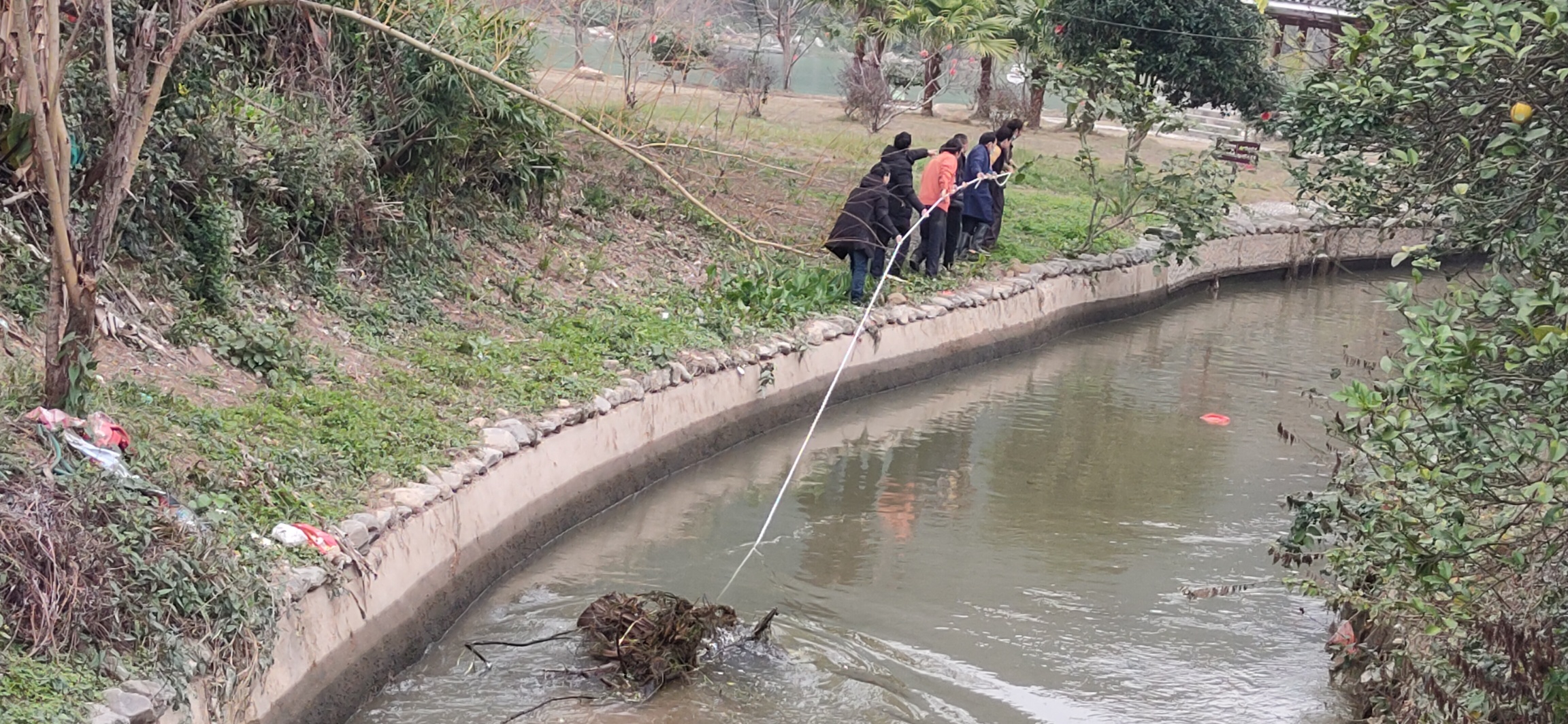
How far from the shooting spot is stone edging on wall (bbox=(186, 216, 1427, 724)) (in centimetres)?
708

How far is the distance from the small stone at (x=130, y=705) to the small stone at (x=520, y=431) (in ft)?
13.8

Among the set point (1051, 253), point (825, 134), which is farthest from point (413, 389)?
point (825, 134)

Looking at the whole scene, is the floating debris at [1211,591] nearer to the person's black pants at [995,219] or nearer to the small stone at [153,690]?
the small stone at [153,690]

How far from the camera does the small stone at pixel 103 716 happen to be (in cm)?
527

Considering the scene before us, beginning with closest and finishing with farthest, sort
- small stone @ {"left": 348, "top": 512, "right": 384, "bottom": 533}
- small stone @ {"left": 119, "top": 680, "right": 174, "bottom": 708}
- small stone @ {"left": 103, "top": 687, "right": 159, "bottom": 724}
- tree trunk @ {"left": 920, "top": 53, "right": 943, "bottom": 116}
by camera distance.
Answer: small stone @ {"left": 103, "top": 687, "right": 159, "bottom": 724} → small stone @ {"left": 119, "top": 680, "right": 174, "bottom": 708} → small stone @ {"left": 348, "top": 512, "right": 384, "bottom": 533} → tree trunk @ {"left": 920, "top": 53, "right": 943, "bottom": 116}

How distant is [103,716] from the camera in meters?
5.30

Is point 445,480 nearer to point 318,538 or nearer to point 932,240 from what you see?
point 318,538

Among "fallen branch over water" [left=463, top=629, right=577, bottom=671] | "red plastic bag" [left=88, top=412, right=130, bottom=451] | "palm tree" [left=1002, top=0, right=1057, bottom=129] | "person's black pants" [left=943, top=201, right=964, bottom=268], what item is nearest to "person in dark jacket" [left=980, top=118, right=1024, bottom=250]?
"person's black pants" [left=943, top=201, right=964, bottom=268]

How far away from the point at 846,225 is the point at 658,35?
290 cm

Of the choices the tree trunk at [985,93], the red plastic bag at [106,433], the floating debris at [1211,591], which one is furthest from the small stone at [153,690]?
the tree trunk at [985,93]

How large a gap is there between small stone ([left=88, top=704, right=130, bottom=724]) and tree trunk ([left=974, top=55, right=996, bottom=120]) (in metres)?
24.8

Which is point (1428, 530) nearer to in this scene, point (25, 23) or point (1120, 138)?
point (25, 23)

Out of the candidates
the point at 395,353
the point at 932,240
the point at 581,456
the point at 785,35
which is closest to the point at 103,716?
the point at 581,456

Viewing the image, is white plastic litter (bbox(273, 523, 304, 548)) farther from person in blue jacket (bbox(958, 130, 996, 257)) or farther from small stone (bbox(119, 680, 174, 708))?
person in blue jacket (bbox(958, 130, 996, 257))
